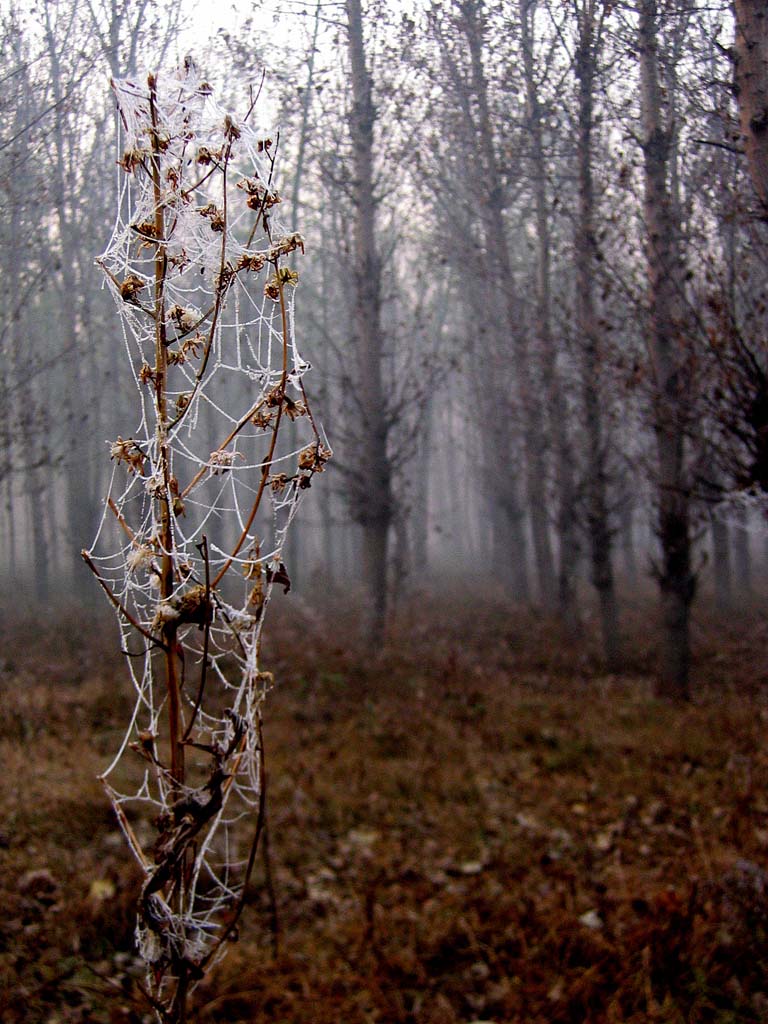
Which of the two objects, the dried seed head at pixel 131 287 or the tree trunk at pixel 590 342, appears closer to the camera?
the dried seed head at pixel 131 287

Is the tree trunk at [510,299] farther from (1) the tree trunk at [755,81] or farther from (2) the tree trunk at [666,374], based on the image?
(1) the tree trunk at [755,81]

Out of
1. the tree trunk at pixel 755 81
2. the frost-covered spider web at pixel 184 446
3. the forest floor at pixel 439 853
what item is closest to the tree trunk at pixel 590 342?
the forest floor at pixel 439 853

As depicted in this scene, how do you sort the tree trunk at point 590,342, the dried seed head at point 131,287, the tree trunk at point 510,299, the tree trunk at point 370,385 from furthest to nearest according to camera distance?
1. the tree trunk at point 370,385
2. the tree trunk at point 510,299
3. the tree trunk at point 590,342
4. the dried seed head at point 131,287

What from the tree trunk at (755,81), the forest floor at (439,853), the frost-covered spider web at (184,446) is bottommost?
the forest floor at (439,853)

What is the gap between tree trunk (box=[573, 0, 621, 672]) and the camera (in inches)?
320

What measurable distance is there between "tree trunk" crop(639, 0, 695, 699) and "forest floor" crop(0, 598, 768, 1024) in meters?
0.83

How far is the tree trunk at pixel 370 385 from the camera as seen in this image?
10.0 m

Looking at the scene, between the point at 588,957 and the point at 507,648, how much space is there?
A: 7167mm

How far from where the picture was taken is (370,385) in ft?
34.1

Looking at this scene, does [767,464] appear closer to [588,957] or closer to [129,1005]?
[588,957]

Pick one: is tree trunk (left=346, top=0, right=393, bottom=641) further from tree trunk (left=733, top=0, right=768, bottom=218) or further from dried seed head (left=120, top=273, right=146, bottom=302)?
dried seed head (left=120, top=273, right=146, bottom=302)

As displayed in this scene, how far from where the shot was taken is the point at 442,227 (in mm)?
13500

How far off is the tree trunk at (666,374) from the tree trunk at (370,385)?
3.43 metres

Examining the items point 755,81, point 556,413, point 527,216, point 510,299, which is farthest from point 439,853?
point 527,216
